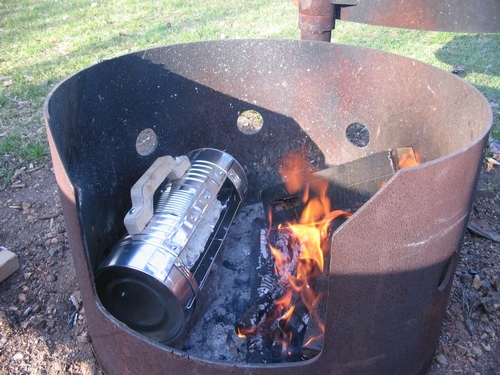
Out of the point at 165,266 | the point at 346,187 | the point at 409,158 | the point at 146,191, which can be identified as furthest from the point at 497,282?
the point at 146,191

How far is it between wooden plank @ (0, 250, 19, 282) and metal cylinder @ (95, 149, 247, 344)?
0.71 m

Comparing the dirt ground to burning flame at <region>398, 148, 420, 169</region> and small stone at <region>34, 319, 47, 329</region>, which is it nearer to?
small stone at <region>34, 319, 47, 329</region>

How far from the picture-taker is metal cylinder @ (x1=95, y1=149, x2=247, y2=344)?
1718 mm

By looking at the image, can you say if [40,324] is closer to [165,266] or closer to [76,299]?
[76,299]

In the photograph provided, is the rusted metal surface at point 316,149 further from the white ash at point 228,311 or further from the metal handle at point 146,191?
the white ash at point 228,311

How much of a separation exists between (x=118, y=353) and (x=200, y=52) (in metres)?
1.42

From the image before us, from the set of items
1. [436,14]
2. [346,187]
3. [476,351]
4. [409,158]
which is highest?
[436,14]

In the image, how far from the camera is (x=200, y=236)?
2.00 meters

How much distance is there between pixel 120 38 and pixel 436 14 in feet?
12.2

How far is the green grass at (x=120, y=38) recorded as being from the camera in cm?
381

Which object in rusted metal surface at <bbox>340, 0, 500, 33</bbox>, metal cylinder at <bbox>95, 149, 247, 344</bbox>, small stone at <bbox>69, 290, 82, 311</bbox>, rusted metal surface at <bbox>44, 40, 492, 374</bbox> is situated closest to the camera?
rusted metal surface at <bbox>44, 40, 492, 374</bbox>

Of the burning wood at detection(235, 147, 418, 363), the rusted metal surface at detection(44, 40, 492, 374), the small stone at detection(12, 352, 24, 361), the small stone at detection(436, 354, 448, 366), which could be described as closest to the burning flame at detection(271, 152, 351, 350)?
the burning wood at detection(235, 147, 418, 363)

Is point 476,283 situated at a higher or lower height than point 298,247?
lower

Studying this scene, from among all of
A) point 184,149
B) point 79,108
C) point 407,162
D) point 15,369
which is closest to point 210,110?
point 184,149
